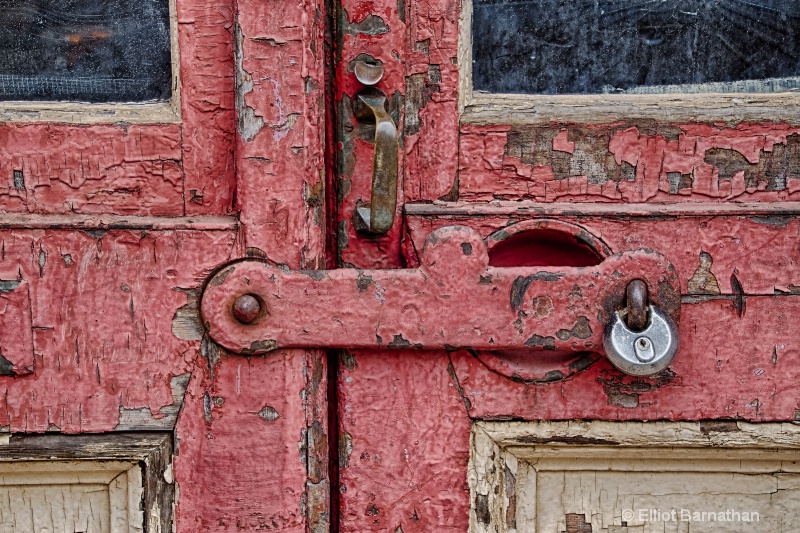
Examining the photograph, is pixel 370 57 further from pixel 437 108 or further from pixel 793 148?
pixel 793 148

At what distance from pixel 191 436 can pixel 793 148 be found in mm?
681

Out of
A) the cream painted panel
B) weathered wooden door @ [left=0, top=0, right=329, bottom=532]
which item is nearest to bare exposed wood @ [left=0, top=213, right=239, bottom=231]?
weathered wooden door @ [left=0, top=0, right=329, bottom=532]

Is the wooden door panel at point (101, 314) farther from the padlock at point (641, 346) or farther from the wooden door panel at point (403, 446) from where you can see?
the padlock at point (641, 346)

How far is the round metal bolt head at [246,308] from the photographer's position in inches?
24.9

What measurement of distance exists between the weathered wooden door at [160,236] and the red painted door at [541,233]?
0.05 meters

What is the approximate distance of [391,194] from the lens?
2.08 feet

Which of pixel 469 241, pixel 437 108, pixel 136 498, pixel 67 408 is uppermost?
pixel 437 108

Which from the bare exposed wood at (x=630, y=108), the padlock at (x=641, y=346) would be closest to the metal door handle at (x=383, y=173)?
the bare exposed wood at (x=630, y=108)

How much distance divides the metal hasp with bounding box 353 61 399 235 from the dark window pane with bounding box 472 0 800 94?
12 centimetres

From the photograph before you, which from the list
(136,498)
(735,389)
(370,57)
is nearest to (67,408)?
(136,498)

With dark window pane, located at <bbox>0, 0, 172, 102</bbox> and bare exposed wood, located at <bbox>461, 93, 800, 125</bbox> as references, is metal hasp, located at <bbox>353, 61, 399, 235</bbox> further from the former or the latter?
dark window pane, located at <bbox>0, 0, 172, 102</bbox>

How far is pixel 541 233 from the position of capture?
0.69m

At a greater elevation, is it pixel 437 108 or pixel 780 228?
pixel 437 108

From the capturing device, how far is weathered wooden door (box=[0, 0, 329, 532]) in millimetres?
651
